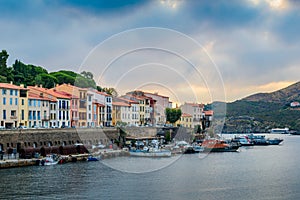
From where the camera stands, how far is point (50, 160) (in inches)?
2168

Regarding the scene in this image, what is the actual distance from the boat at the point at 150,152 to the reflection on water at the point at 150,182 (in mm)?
9547

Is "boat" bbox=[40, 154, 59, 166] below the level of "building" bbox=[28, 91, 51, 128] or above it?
below

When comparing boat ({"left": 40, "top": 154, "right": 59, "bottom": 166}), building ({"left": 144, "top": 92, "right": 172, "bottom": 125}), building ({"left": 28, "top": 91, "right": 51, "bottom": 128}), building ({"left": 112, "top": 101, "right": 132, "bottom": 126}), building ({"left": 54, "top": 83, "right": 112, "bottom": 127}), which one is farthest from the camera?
building ({"left": 144, "top": 92, "right": 172, "bottom": 125})

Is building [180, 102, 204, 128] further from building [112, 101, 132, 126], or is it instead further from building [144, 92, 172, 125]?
building [112, 101, 132, 126]

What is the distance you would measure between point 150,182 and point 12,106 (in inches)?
1193

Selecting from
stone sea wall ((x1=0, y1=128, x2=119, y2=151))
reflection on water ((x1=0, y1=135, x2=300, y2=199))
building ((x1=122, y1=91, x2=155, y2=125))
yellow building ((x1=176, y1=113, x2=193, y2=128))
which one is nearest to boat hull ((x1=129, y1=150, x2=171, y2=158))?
stone sea wall ((x1=0, y1=128, x2=119, y2=151))

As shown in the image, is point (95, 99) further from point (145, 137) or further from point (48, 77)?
point (48, 77)

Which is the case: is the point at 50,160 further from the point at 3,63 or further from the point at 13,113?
the point at 3,63

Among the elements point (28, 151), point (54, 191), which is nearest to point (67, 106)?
point (28, 151)

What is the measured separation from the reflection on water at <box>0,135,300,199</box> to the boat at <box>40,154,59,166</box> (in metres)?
1.56

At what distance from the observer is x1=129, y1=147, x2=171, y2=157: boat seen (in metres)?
69.2

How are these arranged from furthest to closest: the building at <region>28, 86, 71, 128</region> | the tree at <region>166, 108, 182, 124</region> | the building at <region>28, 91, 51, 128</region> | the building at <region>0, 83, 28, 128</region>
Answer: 1. the tree at <region>166, 108, 182, 124</region>
2. the building at <region>28, 86, 71, 128</region>
3. the building at <region>28, 91, 51, 128</region>
4. the building at <region>0, 83, 28, 128</region>

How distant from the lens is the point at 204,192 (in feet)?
128

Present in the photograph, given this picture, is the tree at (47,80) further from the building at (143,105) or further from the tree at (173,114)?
the tree at (173,114)
